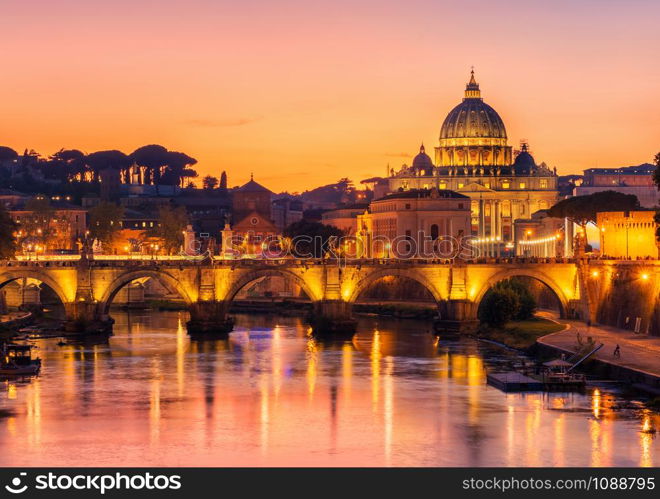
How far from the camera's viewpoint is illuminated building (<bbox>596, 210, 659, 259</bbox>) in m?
84.2

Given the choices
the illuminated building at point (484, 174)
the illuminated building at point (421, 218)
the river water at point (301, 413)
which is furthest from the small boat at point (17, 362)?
the illuminated building at point (484, 174)

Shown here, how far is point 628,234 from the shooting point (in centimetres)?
8644

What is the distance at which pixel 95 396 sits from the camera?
2360 inches

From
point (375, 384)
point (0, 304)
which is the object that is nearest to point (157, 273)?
point (0, 304)

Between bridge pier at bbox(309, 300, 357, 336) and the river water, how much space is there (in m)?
9.36

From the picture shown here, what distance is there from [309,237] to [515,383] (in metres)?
85.6

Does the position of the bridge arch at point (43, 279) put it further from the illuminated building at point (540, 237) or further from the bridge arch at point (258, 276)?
the illuminated building at point (540, 237)

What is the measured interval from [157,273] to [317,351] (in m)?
16.6

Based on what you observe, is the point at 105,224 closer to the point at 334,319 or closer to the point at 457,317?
the point at 334,319

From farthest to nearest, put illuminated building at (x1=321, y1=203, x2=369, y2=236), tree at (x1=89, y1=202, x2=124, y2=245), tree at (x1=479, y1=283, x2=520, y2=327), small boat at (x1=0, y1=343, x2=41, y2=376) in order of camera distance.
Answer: illuminated building at (x1=321, y1=203, x2=369, y2=236)
tree at (x1=89, y1=202, x2=124, y2=245)
tree at (x1=479, y1=283, x2=520, y2=327)
small boat at (x1=0, y1=343, x2=41, y2=376)

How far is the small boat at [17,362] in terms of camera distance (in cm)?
6562

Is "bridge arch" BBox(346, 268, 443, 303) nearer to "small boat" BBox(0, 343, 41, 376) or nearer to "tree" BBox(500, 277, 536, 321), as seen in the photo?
"tree" BBox(500, 277, 536, 321)

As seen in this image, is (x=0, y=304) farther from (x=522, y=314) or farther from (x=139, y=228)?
(x=139, y=228)

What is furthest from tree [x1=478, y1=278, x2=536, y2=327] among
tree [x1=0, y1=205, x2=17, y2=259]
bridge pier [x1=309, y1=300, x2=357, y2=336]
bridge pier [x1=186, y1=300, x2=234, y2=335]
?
tree [x1=0, y1=205, x2=17, y2=259]
